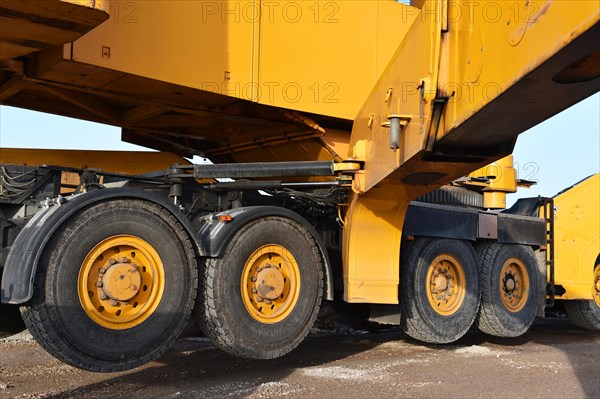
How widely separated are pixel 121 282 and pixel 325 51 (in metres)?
2.47

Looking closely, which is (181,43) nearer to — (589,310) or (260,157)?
(260,157)

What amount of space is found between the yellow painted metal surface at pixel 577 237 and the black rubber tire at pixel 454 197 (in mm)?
1325

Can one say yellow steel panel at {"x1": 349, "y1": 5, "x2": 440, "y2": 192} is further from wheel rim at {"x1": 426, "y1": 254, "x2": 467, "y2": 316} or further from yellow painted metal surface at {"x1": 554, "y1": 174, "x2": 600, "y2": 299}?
yellow painted metal surface at {"x1": 554, "y1": 174, "x2": 600, "y2": 299}

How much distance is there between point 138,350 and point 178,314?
1.16 feet

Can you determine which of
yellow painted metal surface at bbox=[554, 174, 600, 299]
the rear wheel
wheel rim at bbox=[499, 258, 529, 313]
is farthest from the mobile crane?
the rear wheel

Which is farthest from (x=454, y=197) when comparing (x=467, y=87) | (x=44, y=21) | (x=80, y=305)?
(x=44, y=21)

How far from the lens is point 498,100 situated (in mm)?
2910

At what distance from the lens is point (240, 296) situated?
457cm

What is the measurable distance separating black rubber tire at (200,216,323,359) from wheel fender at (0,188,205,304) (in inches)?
31.3

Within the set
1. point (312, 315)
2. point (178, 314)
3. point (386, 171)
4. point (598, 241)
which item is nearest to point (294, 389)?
point (312, 315)

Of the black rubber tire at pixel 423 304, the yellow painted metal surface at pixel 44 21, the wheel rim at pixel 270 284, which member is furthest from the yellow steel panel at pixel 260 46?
the black rubber tire at pixel 423 304

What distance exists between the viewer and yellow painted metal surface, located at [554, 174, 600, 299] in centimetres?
797

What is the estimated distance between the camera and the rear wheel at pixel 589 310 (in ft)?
27.8

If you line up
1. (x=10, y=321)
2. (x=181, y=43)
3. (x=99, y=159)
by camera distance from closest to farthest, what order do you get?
1. (x=181, y=43)
2. (x=10, y=321)
3. (x=99, y=159)
